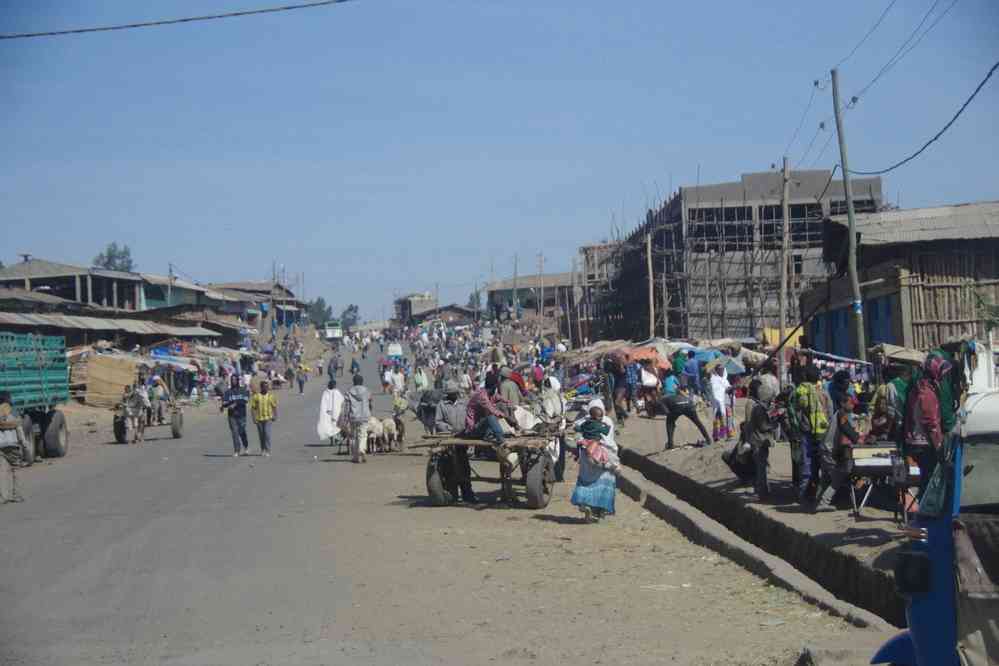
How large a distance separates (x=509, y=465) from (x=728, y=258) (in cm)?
3396

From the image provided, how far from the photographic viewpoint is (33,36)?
56.2 feet

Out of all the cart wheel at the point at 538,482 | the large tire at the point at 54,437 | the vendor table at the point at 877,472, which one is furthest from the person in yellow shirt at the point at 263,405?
the vendor table at the point at 877,472

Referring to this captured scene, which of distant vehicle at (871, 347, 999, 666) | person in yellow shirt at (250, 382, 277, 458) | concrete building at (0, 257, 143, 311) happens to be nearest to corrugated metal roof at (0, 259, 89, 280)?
concrete building at (0, 257, 143, 311)

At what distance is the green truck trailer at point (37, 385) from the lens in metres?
23.5

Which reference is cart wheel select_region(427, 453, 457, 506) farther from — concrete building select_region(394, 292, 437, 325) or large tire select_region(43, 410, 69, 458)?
concrete building select_region(394, 292, 437, 325)

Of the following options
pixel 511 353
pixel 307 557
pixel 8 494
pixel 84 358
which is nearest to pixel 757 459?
pixel 307 557

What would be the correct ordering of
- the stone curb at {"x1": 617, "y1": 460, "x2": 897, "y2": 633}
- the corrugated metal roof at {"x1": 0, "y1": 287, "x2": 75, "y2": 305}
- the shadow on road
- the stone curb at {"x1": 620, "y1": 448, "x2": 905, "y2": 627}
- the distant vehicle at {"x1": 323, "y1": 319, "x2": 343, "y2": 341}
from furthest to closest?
the distant vehicle at {"x1": 323, "y1": 319, "x2": 343, "y2": 341} < the corrugated metal roof at {"x1": 0, "y1": 287, "x2": 75, "y2": 305} < the shadow on road < the stone curb at {"x1": 620, "y1": 448, "x2": 905, "y2": 627} < the stone curb at {"x1": 617, "y1": 460, "x2": 897, "y2": 633}

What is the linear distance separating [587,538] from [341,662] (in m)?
5.96

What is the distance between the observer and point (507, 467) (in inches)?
623

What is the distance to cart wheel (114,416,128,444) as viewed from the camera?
30156 mm

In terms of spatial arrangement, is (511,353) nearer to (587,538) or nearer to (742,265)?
(742,265)

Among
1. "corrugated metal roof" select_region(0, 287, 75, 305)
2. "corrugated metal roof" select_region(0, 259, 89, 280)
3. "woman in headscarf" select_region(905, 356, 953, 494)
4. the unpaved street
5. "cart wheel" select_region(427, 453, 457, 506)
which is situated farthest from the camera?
"corrugated metal roof" select_region(0, 259, 89, 280)

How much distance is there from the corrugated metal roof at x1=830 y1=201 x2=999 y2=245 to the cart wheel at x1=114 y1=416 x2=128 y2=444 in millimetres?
19676

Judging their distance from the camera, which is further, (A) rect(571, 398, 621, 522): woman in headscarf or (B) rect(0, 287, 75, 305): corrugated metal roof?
(B) rect(0, 287, 75, 305): corrugated metal roof
